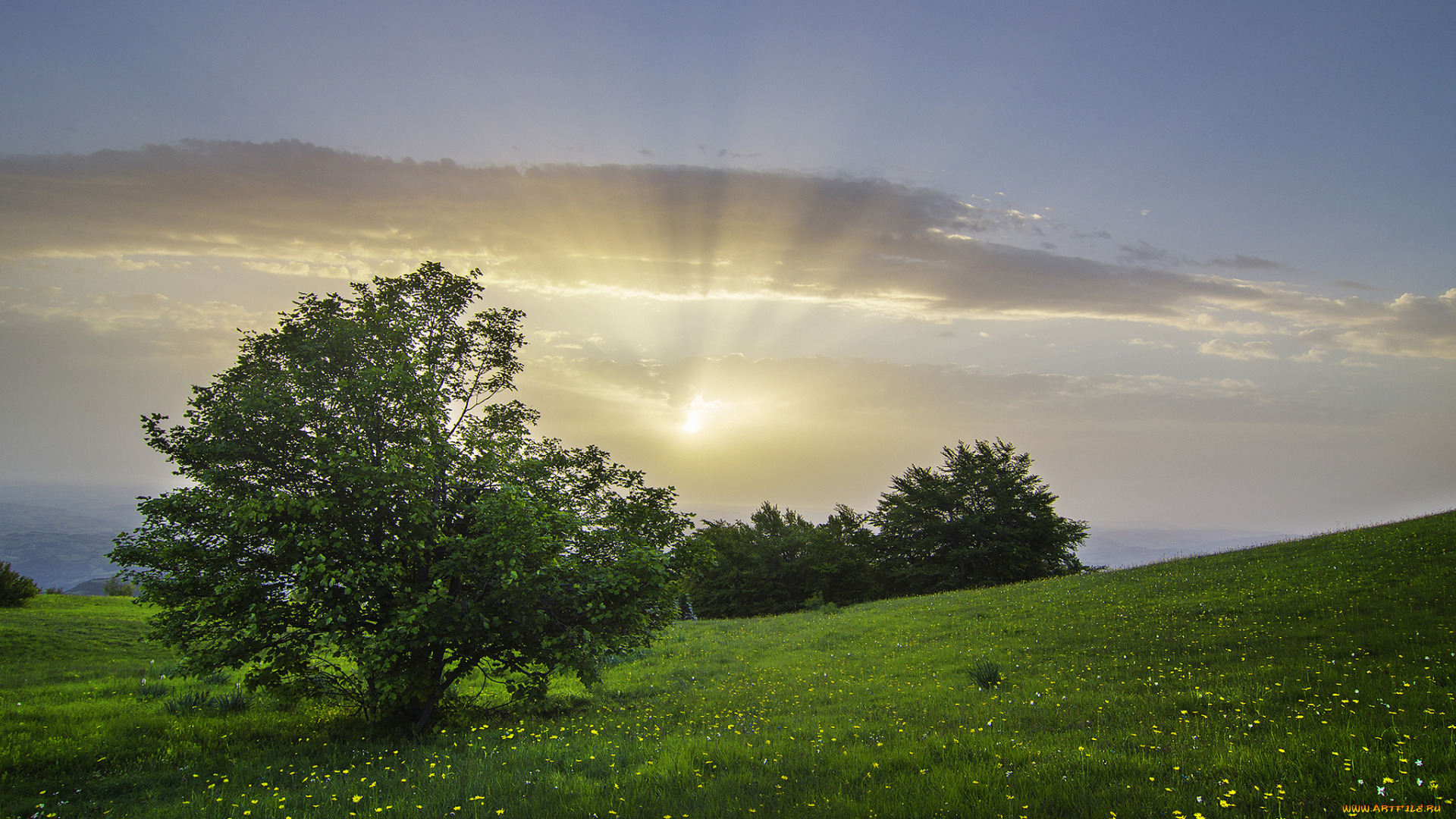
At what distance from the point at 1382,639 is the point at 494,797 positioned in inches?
690

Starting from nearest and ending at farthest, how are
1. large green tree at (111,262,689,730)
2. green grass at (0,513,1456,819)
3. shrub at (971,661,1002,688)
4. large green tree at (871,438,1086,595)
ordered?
green grass at (0,513,1456,819)
large green tree at (111,262,689,730)
shrub at (971,661,1002,688)
large green tree at (871,438,1086,595)

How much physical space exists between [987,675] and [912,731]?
5.07 metres

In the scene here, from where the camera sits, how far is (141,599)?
38.0 ft

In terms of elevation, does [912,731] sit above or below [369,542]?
below

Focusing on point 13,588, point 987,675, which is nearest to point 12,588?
point 13,588

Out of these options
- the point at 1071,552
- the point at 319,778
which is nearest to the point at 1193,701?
the point at 319,778

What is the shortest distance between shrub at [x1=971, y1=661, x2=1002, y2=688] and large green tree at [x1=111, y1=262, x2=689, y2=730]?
7827 mm

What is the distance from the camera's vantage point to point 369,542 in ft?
38.9

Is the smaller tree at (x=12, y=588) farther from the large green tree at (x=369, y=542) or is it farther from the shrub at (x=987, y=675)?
the shrub at (x=987, y=675)

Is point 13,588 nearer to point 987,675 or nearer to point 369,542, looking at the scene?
point 369,542

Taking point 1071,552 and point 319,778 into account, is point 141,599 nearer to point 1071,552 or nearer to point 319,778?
point 319,778

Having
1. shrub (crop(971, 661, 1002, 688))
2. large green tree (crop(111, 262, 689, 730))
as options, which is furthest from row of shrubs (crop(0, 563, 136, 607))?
shrub (crop(971, 661, 1002, 688))

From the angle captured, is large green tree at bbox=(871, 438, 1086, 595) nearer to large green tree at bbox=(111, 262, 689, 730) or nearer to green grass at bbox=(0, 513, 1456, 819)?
green grass at bbox=(0, 513, 1456, 819)

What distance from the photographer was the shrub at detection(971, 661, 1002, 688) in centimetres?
1455
